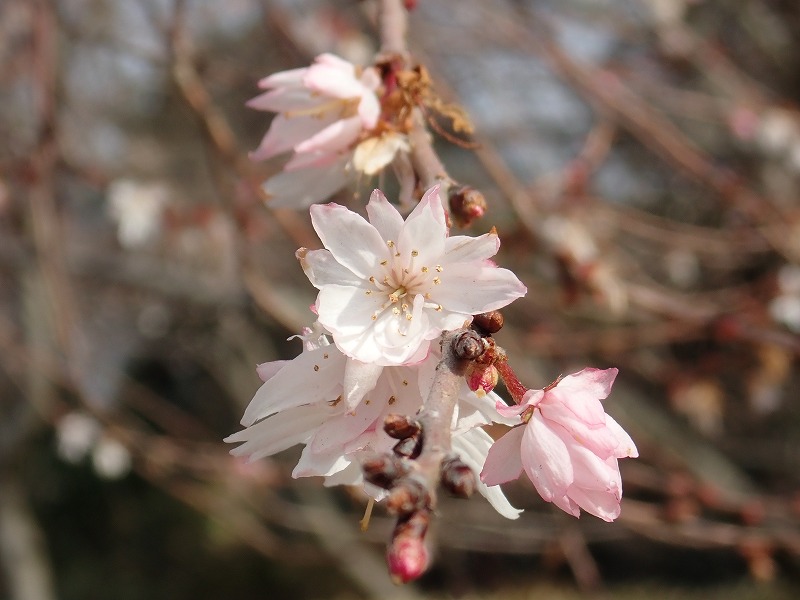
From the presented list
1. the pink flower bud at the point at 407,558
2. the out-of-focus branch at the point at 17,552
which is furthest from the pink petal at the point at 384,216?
the out-of-focus branch at the point at 17,552

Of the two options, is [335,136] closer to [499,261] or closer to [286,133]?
[286,133]

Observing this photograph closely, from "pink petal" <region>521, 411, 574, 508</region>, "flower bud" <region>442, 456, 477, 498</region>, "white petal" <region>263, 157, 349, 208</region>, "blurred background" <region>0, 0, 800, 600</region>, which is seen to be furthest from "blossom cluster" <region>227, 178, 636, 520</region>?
"blurred background" <region>0, 0, 800, 600</region>

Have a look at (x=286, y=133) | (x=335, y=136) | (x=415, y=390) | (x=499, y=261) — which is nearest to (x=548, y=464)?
(x=415, y=390)

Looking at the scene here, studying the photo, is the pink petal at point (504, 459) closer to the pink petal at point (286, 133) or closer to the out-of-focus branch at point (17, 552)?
the pink petal at point (286, 133)

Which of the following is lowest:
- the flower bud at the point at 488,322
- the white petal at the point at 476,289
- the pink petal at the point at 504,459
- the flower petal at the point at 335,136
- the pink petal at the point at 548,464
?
the pink petal at the point at 504,459

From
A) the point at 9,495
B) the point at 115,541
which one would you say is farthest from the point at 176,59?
the point at 115,541

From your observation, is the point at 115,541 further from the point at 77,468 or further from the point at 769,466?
the point at 769,466

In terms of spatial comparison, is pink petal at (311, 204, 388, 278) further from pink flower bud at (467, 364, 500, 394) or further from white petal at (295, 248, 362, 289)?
pink flower bud at (467, 364, 500, 394)
